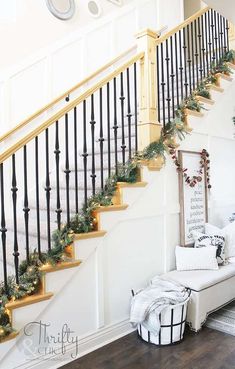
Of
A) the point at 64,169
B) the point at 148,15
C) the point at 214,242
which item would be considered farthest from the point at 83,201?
the point at 148,15

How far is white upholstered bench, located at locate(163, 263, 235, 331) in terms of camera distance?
9.59ft

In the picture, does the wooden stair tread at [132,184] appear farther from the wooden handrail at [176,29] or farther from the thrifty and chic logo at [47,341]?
the wooden handrail at [176,29]

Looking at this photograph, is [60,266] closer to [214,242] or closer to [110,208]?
[110,208]

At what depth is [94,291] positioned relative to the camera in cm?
273

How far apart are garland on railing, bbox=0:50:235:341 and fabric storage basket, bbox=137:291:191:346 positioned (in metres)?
0.92

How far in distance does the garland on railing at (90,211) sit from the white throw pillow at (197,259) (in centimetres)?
75

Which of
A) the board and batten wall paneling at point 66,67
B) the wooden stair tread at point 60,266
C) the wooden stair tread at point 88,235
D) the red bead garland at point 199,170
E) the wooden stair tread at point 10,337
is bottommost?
the wooden stair tread at point 10,337

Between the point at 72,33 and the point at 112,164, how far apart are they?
1903mm

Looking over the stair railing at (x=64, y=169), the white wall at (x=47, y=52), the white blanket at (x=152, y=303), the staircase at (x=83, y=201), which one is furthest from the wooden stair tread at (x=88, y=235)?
the white wall at (x=47, y=52)

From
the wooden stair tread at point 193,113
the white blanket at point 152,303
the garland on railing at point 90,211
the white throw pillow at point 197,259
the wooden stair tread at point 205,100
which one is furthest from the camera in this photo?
the wooden stair tread at point 205,100

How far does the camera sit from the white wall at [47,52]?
3542 millimetres

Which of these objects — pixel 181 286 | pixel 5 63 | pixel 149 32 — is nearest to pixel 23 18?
pixel 5 63

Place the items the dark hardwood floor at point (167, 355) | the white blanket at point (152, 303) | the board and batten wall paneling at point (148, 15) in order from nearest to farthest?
the dark hardwood floor at point (167, 355) → the white blanket at point (152, 303) → the board and batten wall paneling at point (148, 15)

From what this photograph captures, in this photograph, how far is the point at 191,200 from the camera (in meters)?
3.75
